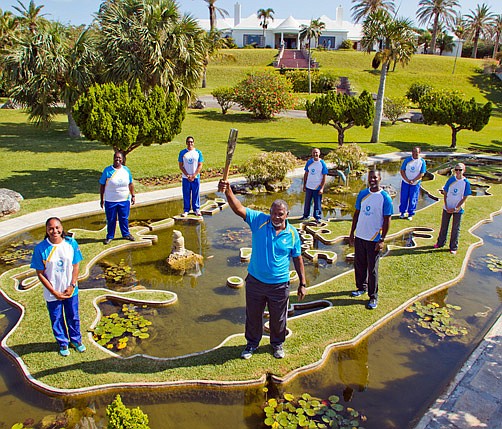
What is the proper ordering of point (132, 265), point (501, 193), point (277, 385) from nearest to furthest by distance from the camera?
point (277, 385) < point (132, 265) < point (501, 193)

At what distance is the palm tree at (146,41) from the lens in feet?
57.3

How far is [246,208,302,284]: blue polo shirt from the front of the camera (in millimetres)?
5094

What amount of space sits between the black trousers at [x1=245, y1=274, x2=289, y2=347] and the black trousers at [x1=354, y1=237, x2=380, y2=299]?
76.6 inches

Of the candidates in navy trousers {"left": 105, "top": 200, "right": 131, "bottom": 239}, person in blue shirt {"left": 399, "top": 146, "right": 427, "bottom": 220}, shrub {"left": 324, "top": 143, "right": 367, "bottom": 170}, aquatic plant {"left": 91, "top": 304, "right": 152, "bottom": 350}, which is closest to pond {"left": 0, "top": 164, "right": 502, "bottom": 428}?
aquatic plant {"left": 91, "top": 304, "right": 152, "bottom": 350}

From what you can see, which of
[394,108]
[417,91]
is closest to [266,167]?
[394,108]

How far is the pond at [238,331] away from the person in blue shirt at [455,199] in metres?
0.72

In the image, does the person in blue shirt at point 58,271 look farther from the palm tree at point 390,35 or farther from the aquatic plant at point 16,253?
the palm tree at point 390,35

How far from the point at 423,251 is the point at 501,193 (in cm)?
709

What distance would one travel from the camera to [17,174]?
14656mm

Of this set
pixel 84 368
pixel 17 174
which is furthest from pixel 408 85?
pixel 84 368

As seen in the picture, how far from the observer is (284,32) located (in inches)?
2712

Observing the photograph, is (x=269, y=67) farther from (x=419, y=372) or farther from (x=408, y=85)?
(x=419, y=372)

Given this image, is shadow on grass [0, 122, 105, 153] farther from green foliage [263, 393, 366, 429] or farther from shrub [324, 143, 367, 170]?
green foliage [263, 393, 366, 429]

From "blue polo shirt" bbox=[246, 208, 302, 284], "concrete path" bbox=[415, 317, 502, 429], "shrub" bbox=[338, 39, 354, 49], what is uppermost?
"shrub" bbox=[338, 39, 354, 49]
